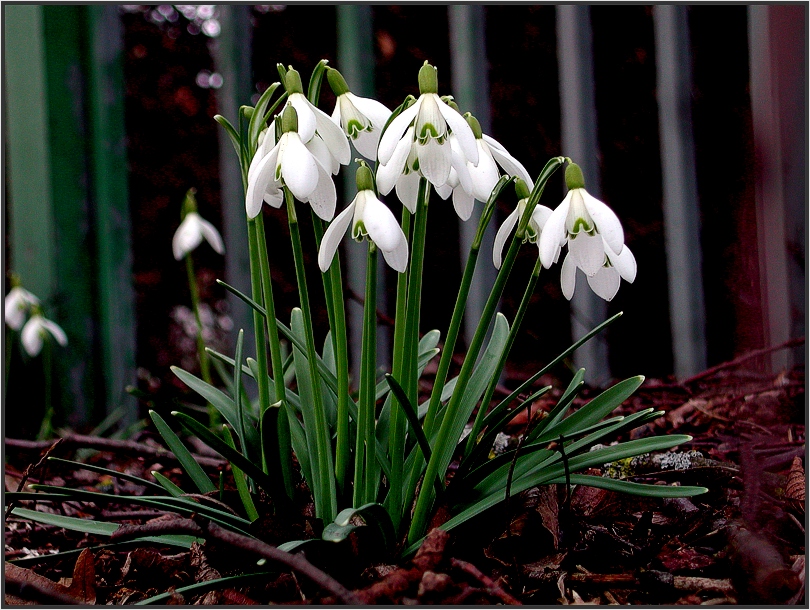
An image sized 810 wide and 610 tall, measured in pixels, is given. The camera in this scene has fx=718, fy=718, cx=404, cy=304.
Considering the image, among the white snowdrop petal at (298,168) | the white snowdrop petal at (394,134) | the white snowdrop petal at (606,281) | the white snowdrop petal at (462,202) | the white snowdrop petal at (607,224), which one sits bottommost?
the white snowdrop petal at (606,281)

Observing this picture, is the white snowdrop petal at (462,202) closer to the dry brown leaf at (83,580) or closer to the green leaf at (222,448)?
the green leaf at (222,448)

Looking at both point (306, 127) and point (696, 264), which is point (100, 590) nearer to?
point (306, 127)

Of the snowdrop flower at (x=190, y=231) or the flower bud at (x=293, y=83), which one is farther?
the snowdrop flower at (x=190, y=231)

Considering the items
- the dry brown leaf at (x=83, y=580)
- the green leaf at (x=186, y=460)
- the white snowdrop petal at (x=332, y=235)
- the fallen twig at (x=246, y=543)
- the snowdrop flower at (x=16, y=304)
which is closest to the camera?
the fallen twig at (x=246, y=543)

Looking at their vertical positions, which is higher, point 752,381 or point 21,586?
point 752,381

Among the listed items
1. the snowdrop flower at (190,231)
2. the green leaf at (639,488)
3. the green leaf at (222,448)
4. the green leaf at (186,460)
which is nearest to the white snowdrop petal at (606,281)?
the green leaf at (639,488)

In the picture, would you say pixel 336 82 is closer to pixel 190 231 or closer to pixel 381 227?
pixel 381 227

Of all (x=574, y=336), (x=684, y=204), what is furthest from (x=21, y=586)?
(x=684, y=204)
